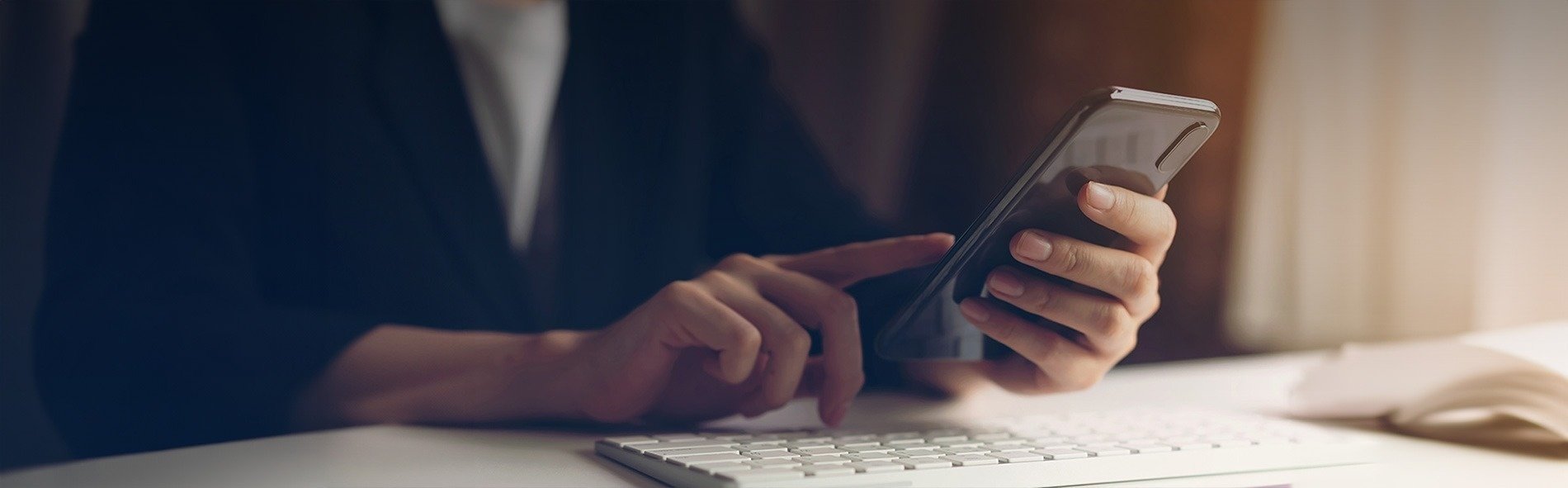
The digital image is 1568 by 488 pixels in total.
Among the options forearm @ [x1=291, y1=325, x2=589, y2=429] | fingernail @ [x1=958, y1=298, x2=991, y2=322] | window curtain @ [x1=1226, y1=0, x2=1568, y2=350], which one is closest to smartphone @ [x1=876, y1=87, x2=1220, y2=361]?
fingernail @ [x1=958, y1=298, x2=991, y2=322]

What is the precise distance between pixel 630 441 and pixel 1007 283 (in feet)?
0.68

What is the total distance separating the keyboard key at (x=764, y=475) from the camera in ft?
1.05

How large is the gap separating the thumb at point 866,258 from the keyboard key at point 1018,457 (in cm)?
17

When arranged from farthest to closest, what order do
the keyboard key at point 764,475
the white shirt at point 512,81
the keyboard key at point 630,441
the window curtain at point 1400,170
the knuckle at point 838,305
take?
the window curtain at point 1400,170 < the white shirt at point 512,81 < the knuckle at point 838,305 < the keyboard key at point 630,441 < the keyboard key at point 764,475

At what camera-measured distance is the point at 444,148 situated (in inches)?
24.7

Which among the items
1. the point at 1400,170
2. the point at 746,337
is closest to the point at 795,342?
the point at 746,337

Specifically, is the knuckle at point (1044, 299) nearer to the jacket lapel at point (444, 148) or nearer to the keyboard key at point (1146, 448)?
the keyboard key at point (1146, 448)

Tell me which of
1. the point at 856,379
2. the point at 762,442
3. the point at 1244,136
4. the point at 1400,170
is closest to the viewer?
the point at 762,442

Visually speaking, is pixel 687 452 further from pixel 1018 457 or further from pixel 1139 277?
pixel 1139 277

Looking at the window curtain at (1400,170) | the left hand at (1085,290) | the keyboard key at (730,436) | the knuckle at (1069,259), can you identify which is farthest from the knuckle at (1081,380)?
the window curtain at (1400,170)

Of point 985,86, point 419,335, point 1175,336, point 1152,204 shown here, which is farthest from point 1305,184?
point 419,335

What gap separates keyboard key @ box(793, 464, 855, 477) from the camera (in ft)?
1.09

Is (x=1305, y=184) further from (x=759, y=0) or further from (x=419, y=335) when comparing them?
(x=419, y=335)

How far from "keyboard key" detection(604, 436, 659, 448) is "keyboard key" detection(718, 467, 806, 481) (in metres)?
0.10
